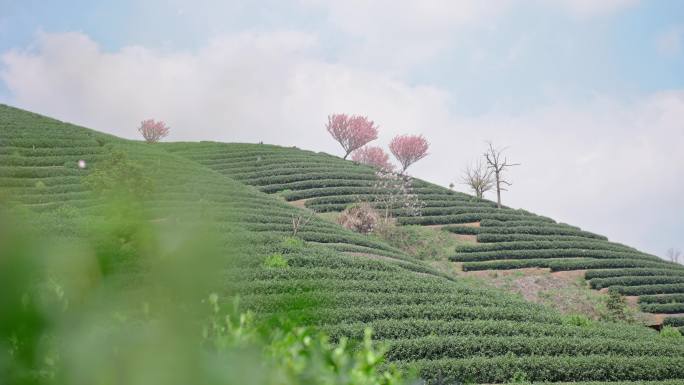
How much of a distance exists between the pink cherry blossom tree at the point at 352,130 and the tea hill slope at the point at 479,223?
10.3 metres

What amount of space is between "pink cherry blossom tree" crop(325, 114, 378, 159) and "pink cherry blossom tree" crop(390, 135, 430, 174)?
3.28 metres

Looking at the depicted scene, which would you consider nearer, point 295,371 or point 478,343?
point 295,371

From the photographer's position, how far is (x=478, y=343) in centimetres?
1363

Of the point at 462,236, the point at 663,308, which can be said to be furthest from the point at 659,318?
the point at 462,236

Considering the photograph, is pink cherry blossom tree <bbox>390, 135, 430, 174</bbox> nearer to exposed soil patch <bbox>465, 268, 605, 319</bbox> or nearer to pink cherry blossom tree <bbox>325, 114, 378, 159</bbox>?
pink cherry blossom tree <bbox>325, 114, 378, 159</bbox>

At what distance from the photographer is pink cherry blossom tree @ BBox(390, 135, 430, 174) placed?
59125 mm

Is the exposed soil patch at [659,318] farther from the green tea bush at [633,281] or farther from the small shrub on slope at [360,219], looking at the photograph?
the small shrub on slope at [360,219]

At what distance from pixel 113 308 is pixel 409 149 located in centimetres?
5846

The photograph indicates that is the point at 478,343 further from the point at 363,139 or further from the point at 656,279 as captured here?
the point at 363,139

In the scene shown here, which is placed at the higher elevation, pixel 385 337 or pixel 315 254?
pixel 315 254

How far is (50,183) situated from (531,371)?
21.3 metres

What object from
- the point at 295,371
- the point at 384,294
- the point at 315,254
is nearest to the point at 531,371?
the point at 384,294

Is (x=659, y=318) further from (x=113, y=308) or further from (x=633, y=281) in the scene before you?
(x=113, y=308)

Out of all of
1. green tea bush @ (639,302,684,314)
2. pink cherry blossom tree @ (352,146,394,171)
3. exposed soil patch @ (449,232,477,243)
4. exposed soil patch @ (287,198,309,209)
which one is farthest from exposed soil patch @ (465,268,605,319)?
pink cherry blossom tree @ (352,146,394,171)
